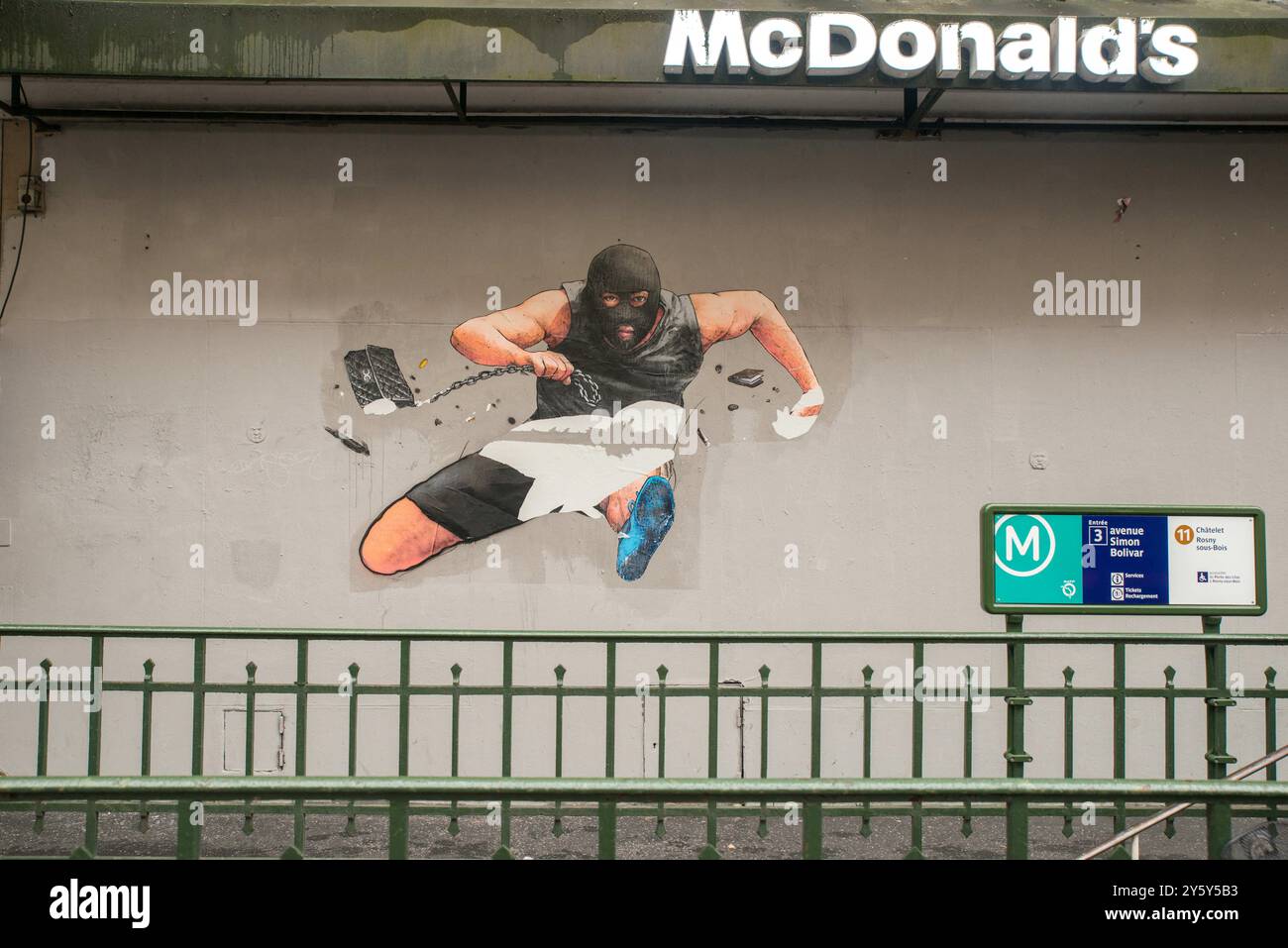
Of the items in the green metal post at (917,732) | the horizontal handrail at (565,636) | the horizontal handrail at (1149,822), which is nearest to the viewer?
the green metal post at (917,732)

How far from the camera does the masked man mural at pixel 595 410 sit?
7496 millimetres

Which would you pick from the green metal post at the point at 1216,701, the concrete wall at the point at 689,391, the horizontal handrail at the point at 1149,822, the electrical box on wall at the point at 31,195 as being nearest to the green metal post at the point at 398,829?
the horizontal handrail at the point at 1149,822

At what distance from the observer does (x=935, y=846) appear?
20.4 feet

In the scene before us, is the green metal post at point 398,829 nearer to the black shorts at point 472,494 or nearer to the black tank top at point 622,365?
the black shorts at point 472,494

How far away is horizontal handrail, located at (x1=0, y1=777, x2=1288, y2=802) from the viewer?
3.09 m

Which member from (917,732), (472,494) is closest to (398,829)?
(917,732)

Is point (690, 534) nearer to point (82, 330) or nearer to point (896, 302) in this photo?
point (896, 302)

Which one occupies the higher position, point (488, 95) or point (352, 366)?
point (488, 95)

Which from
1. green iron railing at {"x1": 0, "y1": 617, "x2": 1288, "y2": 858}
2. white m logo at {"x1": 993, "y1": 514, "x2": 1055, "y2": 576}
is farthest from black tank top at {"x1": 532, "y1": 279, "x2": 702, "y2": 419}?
white m logo at {"x1": 993, "y1": 514, "x2": 1055, "y2": 576}

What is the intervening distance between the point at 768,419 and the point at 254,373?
3709mm

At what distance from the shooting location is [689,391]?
7562 millimetres

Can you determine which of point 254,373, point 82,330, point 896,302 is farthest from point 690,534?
point 82,330

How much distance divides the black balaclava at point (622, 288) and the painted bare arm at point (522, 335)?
250 millimetres
